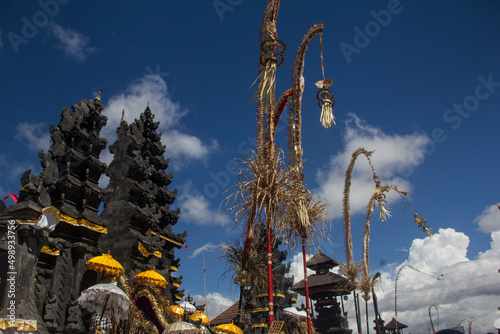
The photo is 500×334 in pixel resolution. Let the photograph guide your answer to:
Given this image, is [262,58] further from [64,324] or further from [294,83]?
[64,324]

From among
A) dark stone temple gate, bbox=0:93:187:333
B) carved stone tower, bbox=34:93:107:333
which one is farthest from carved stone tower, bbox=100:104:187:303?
carved stone tower, bbox=34:93:107:333

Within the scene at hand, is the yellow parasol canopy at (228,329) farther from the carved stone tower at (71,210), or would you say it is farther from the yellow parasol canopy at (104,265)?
the carved stone tower at (71,210)

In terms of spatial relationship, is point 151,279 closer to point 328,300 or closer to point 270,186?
point 270,186

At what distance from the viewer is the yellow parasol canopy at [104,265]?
47.2 feet

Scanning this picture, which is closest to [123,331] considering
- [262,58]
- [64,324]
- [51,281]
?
[64,324]

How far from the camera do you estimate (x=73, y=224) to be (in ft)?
55.0

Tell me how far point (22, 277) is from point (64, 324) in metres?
8.49

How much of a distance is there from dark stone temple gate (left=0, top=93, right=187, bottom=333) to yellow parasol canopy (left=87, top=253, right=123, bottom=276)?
1.99 metres

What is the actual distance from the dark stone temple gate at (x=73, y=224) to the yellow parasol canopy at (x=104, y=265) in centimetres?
199

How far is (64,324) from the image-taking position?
14.9 metres

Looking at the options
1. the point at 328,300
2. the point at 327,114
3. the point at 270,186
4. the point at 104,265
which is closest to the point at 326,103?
the point at 327,114

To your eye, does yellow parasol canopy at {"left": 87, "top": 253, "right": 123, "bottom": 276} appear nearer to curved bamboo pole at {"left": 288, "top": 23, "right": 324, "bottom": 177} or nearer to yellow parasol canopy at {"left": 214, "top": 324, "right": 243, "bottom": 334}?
yellow parasol canopy at {"left": 214, "top": 324, "right": 243, "bottom": 334}

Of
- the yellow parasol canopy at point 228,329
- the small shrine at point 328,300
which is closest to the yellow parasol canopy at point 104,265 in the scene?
the yellow parasol canopy at point 228,329

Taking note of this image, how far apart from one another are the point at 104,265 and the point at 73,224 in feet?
12.3
